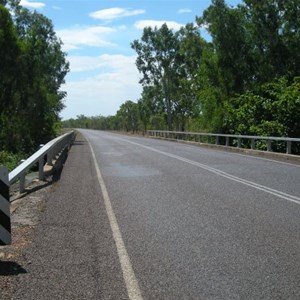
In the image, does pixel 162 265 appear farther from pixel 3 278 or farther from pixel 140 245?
pixel 3 278

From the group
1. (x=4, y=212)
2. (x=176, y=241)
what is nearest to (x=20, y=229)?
(x=4, y=212)

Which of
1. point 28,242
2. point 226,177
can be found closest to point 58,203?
point 28,242

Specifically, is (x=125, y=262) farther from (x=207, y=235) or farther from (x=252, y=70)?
(x=252, y=70)

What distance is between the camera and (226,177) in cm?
1438

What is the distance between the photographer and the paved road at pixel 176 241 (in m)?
5.09

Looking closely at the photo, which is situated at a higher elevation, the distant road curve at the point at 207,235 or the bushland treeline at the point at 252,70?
the bushland treeline at the point at 252,70

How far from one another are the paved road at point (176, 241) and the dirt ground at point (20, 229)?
0.20 m

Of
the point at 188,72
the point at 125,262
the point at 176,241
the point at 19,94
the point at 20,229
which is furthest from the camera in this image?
the point at 188,72

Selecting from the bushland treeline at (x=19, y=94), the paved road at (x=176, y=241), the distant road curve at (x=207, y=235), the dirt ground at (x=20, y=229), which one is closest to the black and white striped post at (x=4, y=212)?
the dirt ground at (x=20, y=229)

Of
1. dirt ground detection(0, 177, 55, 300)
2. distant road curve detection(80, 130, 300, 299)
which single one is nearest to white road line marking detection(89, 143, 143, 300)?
distant road curve detection(80, 130, 300, 299)

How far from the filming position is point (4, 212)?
638 centimetres

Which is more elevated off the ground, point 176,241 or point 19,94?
point 19,94

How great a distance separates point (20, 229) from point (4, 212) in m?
1.58

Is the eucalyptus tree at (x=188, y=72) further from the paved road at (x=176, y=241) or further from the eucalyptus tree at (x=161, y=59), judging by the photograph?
the paved road at (x=176, y=241)
